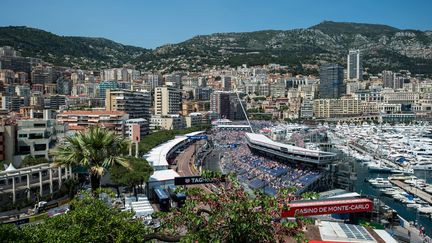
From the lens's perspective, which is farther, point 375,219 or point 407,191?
point 407,191

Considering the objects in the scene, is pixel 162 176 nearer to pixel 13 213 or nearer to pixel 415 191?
pixel 13 213

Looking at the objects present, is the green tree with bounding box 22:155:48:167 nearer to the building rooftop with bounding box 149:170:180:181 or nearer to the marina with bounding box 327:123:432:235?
the building rooftop with bounding box 149:170:180:181

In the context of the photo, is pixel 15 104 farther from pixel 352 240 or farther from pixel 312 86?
pixel 312 86

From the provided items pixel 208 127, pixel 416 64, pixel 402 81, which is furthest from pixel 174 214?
pixel 416 64

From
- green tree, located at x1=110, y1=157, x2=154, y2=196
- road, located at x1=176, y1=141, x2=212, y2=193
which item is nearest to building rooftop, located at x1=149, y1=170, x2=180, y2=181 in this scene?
green tree, located at x1=110, y1=157, x2=154, y2=196

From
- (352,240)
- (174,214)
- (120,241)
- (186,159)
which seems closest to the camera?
(174,214)

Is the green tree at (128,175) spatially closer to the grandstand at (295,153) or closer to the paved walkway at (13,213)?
the paved walkway at (13,213)
